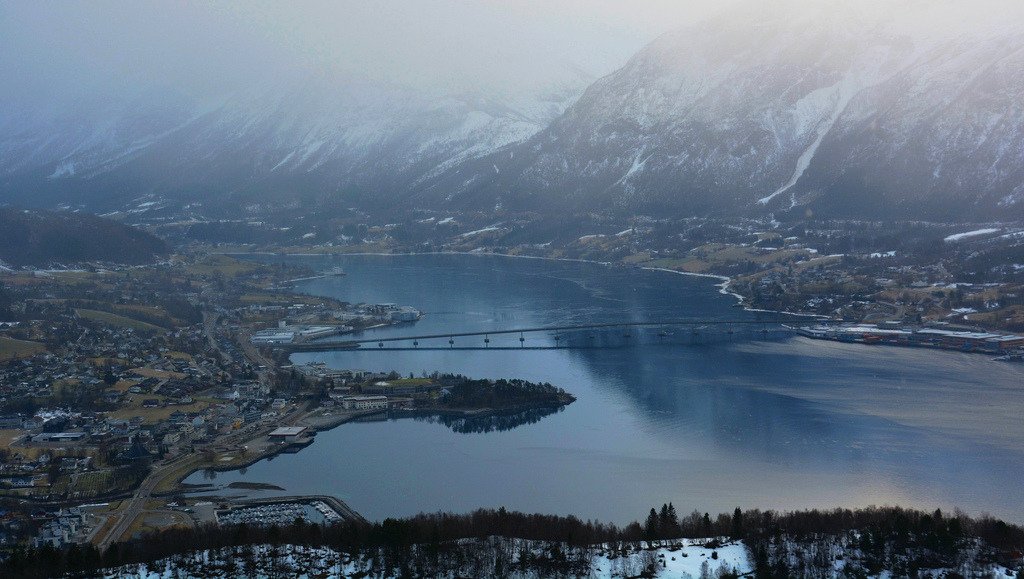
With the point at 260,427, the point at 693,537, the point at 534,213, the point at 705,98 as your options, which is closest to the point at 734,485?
the point at 693,537

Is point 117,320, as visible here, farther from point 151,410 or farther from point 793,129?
point 793,129

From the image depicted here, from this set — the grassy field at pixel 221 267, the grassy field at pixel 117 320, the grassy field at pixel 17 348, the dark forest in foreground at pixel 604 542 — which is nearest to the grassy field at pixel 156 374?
the grassy field at pixel 17 348

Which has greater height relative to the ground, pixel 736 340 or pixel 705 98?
pixel 705 98

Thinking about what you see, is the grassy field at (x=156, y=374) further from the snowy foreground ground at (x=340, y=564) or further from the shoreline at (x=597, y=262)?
the shoreline at (x=597, y=262)

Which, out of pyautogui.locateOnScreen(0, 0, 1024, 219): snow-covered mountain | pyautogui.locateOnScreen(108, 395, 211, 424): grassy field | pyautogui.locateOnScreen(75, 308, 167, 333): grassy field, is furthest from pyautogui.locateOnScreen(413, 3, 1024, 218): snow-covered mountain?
pyautogui.locateOnScreen(108, 395, 211, 424): grassy field

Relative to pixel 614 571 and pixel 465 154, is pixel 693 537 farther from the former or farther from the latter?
pixel 465 154
